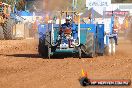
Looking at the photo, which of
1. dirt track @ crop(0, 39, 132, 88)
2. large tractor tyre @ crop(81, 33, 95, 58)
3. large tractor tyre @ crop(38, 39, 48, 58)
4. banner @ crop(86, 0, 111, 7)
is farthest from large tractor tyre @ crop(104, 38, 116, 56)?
banner @ crop(86, 0, 111, 7)

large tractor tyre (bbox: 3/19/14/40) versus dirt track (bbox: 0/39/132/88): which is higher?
large tractor tyre (bbox: 3/19/14/40)

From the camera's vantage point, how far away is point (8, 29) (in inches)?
1294

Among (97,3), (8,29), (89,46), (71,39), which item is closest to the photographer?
(71,39)

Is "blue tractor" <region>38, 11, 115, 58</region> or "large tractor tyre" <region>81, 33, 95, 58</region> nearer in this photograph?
"blue tractor" <region>38, 11, 115, 58</region>

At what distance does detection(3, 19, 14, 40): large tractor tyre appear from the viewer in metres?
32.5

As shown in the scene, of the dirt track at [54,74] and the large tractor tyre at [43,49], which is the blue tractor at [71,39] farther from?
the dirt track at [54,74]

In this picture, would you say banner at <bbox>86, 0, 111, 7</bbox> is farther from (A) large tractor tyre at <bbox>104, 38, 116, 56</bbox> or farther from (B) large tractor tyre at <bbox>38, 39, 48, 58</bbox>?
(B) large tractor tyre at <bbox>38, 39, 48, 58</bbox>

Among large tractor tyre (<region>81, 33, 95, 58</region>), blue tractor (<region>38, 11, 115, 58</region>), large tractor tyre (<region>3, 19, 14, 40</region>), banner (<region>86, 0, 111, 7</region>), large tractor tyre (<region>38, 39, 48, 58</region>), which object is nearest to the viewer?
blue tractor (<region>38, 11, 115, 58</region>)

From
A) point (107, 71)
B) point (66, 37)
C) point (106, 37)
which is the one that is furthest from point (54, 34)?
point (107, 71)

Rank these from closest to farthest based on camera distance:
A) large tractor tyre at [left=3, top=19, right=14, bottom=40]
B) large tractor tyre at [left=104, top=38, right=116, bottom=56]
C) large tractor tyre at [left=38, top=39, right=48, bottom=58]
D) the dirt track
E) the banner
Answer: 1. the dirt track
2. large tractor tyre at [left=38, top=39, right=48, bottom=58]
3. large tractor tyre at [left=104, top=38, right=116, bottom=56]
4. large tractor tyre at [left=3, top=19, right=14, bottom=40]
5. the banner

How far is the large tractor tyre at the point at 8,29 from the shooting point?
32531mm

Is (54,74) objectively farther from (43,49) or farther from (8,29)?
(8,29)

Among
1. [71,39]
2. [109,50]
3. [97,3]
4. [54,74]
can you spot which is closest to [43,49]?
[71,39]

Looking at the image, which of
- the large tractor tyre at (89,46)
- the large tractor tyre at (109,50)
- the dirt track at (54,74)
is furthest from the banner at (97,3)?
the dirt track at (54,74)
